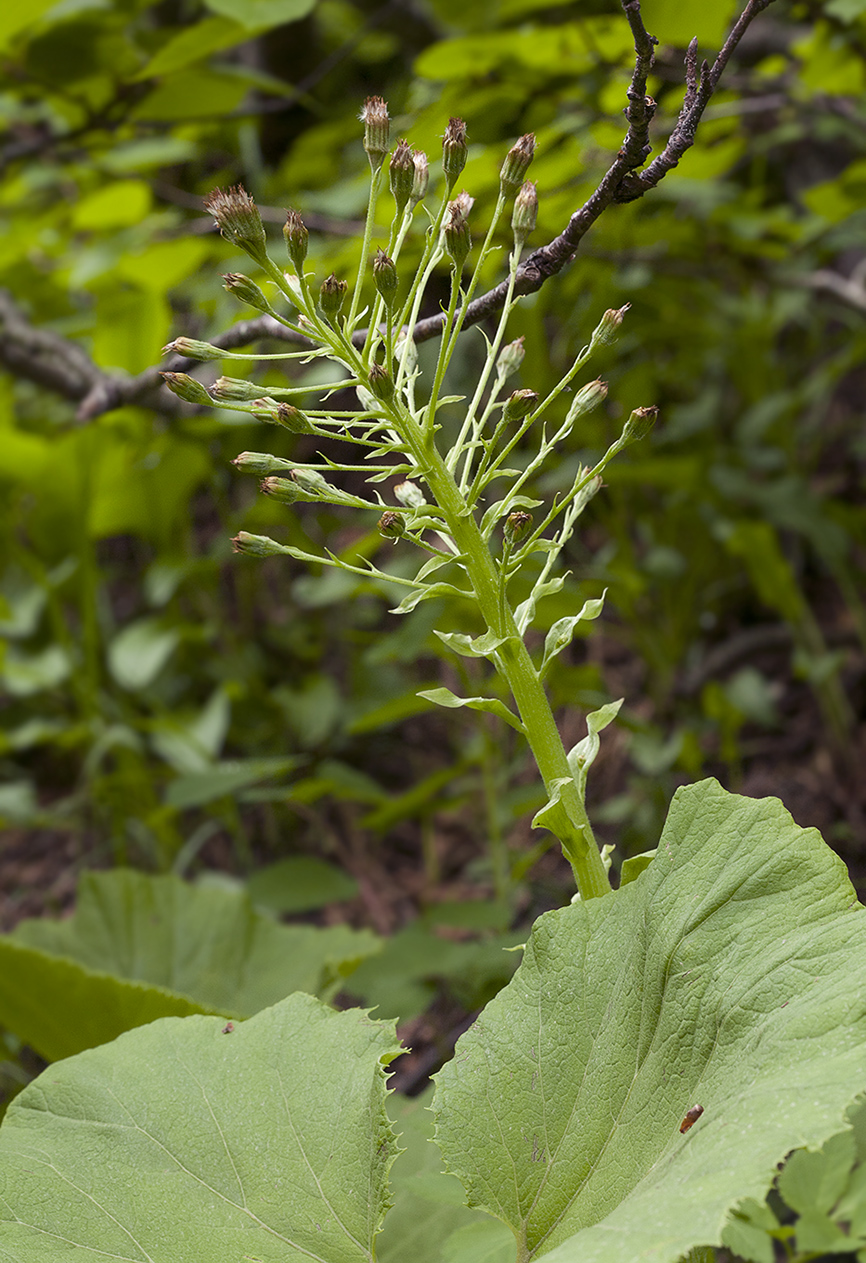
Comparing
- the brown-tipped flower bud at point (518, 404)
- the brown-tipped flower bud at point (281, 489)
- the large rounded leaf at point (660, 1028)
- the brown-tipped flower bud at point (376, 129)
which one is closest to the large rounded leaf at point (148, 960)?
the large rounded leaf at point (660, 1028)

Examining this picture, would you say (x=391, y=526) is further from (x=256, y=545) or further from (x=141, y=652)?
(x=141, y=652)

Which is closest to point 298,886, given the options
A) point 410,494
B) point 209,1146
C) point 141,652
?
point 141,652

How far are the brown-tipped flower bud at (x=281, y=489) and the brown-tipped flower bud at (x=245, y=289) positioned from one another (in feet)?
0.35

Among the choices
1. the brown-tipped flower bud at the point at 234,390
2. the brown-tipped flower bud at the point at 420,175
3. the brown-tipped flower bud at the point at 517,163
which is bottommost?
the brown-tipped flower bud at the point at 234,390

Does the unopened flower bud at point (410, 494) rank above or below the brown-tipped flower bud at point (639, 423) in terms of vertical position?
above

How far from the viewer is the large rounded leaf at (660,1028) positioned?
22.4 inches

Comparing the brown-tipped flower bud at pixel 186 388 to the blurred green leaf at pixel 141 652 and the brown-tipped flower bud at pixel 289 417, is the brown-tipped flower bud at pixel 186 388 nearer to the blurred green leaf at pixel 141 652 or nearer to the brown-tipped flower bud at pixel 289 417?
the brown-tipped flower bud at pixel 289 417

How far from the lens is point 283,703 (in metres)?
2.30

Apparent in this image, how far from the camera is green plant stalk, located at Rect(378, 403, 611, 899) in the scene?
0.69 metres

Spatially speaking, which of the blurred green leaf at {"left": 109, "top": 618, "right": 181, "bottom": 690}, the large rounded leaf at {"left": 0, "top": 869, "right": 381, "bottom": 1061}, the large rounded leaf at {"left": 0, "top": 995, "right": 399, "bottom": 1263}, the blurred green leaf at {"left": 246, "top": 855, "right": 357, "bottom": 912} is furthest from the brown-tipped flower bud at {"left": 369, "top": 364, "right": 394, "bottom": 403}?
the blurred green leaf at {"left": 109, "top": 618, "right": 181, "bottom": 690}

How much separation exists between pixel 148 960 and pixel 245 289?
44.0 inches

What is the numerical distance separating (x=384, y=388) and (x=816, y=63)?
1239mm

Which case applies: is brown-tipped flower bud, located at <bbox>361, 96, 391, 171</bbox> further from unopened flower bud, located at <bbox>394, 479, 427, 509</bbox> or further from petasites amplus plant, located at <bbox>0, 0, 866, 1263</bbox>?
unopened flower bud, located at <bbox>394, 479, 427, 509</bbox>

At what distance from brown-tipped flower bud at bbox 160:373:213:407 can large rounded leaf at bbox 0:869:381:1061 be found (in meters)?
0.60
